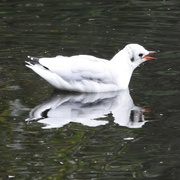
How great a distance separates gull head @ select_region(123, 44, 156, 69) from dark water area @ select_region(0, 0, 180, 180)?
0.21 m

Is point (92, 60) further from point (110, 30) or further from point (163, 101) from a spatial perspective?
point (110, 30)

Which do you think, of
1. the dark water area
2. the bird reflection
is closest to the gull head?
the dark water area

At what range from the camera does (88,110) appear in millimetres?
10227

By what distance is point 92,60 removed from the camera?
11.0 meters

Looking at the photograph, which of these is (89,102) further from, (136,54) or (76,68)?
(136,54)

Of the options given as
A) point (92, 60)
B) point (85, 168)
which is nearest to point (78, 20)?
point (92, 60)

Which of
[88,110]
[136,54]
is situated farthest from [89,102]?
[136,54]

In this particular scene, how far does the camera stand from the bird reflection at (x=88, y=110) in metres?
9.70

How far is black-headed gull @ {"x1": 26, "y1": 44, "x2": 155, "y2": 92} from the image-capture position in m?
10.8

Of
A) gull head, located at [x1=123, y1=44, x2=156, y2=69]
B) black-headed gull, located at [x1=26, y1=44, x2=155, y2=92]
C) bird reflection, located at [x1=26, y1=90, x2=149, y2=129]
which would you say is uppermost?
gull head, located at [x1=123, y1=44, x2=156, y2=69]

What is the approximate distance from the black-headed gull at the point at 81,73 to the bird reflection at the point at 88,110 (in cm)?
10

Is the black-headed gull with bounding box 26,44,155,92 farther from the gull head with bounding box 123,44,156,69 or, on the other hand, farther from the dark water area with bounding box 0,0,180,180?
the gull head with bounding box 123,44,156,69

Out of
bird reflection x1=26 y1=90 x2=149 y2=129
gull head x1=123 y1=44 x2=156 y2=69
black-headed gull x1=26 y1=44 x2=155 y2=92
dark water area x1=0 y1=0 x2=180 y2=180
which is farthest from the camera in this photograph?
gull head x1=123 y1=44 x2=156 y2=69

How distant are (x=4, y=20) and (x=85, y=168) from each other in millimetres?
6670
